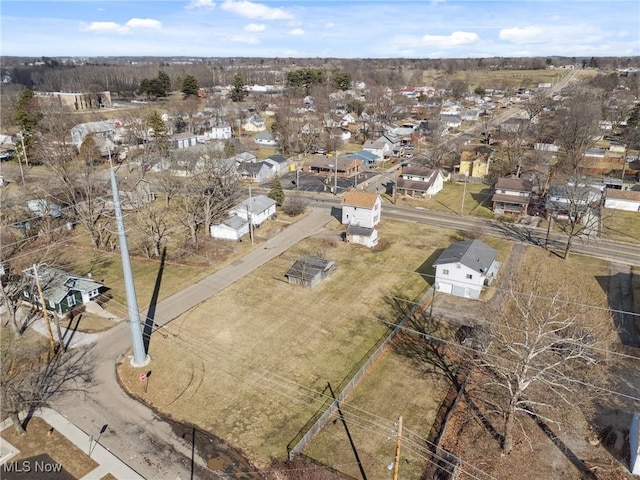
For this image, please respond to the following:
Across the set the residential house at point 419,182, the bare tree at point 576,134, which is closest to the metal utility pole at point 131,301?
the residential house at point 419,182

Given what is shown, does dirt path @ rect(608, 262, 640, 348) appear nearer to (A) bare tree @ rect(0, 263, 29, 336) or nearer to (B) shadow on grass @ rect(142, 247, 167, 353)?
(B) shadow on grass @ rect(142, 247, 167, 353)

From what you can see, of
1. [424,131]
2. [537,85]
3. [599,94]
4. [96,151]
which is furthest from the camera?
[537,85]

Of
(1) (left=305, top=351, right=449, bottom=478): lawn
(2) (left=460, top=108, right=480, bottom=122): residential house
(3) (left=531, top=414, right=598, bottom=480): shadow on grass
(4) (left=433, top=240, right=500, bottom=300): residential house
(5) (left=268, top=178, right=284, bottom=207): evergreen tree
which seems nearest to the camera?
(3) (left=531, top=414, right=598, bottom=480): shadow on grass

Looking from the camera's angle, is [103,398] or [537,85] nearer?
[103,398]

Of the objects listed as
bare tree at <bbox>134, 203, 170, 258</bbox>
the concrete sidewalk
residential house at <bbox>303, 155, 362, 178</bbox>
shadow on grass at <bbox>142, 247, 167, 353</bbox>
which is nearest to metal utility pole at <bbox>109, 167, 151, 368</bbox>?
shadow on grass at <bbox>142, 247, 167, 353</bbox>

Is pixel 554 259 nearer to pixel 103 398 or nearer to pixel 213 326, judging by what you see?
pixel 213 326

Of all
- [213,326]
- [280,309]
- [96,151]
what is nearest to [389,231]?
[280,309]
